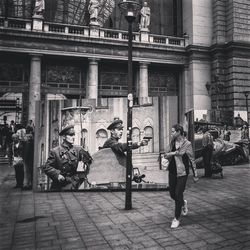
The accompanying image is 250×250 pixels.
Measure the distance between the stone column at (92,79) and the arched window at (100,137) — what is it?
40.8ft

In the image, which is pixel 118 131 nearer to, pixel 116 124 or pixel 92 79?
pixel 116 124

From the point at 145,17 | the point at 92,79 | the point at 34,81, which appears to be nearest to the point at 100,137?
the point at 34,81

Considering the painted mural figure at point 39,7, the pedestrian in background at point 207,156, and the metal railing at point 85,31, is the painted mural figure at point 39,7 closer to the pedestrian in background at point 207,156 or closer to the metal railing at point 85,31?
the metal railing at point 85,31

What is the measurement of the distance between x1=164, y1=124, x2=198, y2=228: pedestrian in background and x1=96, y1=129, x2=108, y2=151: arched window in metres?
3.69

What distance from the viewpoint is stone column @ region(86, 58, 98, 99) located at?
21.5 m

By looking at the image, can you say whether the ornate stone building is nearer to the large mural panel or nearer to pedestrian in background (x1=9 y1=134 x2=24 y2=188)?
pedestrian in background (x1=9 y1=134 x2=24 y2=188)

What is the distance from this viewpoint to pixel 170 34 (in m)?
25.5

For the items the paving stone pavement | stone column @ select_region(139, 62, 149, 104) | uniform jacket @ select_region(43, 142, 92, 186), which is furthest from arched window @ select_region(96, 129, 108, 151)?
stone column @ select_region(139, 62, 149, 104)

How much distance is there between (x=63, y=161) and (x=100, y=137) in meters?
1.40

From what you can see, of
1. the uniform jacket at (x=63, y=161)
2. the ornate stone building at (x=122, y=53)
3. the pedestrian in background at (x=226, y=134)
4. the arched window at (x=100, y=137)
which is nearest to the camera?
the uniform jacket at (x=63, y=161)

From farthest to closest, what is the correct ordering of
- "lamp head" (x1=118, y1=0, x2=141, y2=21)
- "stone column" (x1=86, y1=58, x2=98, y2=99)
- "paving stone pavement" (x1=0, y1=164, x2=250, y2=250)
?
1. "stone column" (x1=86, y1=58, x2=98, y2=99)
2. "lamp head" (x1=118, y1=0, x2=141, y2=21)
3. "paving stone pavement" (x1=0, y1=164, x2=250, y2=250)

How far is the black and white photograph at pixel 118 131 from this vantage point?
561 cm

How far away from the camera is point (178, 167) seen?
5645 mm

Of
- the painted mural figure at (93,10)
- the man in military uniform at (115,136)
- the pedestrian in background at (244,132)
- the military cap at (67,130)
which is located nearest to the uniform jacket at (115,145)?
the man in military uniform at (115,136)
